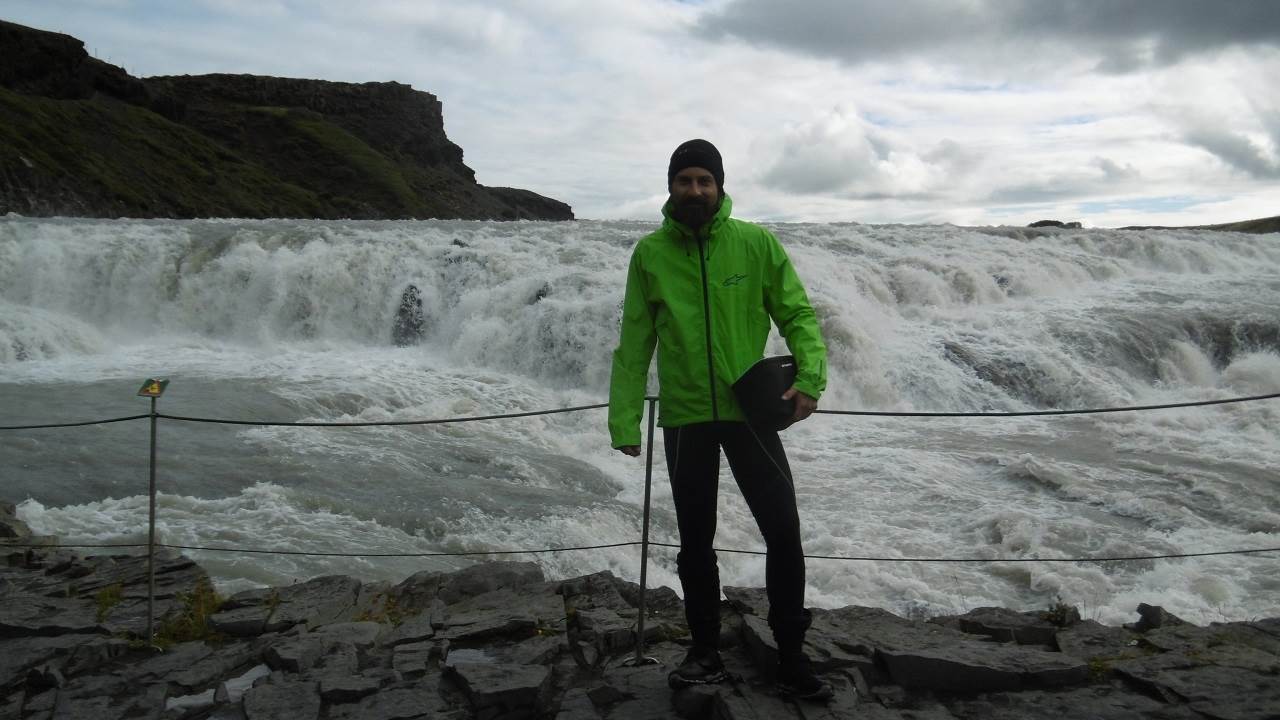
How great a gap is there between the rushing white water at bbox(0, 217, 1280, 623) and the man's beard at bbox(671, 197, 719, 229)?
363 centimetres

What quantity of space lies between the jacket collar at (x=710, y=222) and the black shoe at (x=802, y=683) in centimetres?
147

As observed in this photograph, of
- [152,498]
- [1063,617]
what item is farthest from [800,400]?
[152,498]

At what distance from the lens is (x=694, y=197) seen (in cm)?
303

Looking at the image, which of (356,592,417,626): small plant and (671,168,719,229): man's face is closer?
(671,168,719,229): man's face

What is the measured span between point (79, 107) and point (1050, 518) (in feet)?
214

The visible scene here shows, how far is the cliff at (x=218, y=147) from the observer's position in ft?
153

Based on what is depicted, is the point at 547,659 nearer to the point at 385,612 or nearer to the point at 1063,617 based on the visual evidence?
the point at 385,612

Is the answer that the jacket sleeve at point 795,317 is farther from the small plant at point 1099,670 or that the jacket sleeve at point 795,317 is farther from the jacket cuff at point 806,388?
the small plant at point 1099,670

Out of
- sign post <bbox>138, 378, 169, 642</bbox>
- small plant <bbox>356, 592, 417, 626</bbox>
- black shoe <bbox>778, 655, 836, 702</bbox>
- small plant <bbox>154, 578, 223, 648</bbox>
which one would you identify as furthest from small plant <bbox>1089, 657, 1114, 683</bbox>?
sign post <bbox>138, 378, 169, 642</bbox>

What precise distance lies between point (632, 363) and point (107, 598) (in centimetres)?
343

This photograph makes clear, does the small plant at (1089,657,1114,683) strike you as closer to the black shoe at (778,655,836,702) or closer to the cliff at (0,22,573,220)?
the black shoe at (778,655,836,702)

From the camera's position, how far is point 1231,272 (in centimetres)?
2481

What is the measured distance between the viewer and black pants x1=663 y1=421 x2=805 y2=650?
3.03 m

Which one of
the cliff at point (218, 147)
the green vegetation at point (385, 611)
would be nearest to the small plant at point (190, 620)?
the green vegetation at point (385, 611)
